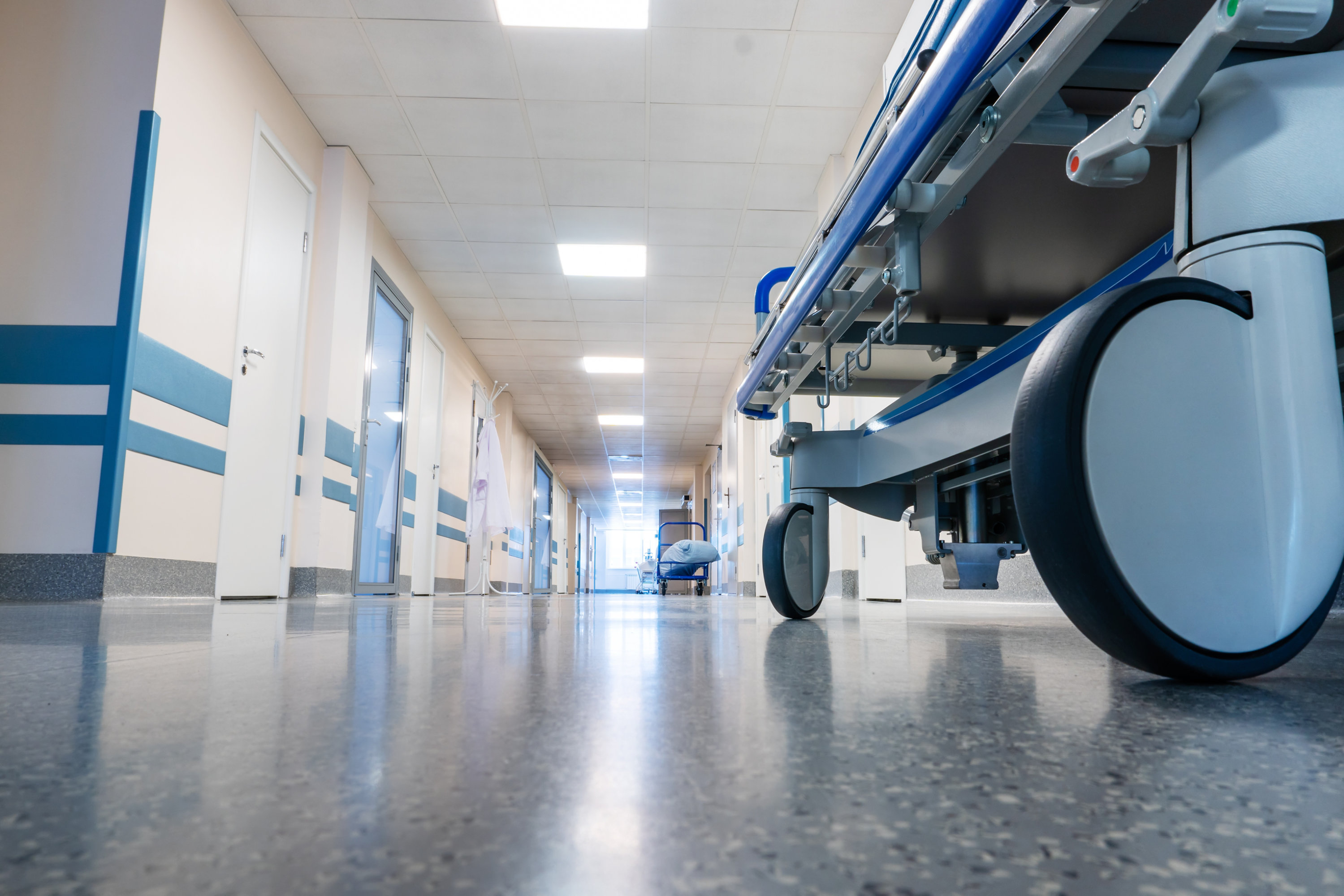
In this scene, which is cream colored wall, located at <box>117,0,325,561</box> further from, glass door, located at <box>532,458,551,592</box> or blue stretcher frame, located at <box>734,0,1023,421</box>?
glass door, located at <box>532,458,551,592</box>

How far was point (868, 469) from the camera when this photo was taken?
1.58 meters

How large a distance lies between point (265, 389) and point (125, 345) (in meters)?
1.06

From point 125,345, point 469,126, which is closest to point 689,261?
point 469,126

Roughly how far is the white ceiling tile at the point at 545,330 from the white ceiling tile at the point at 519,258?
3.52ft

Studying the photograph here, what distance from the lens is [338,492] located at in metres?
4.39

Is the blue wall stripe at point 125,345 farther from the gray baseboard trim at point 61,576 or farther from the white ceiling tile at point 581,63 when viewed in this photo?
the white ceiling tile at point 581,63

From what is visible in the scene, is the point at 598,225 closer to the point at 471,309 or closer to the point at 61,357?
the point at 471,309

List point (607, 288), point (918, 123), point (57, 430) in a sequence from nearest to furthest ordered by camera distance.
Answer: point (918, 123) < point (57, 430) < point (607, 288)

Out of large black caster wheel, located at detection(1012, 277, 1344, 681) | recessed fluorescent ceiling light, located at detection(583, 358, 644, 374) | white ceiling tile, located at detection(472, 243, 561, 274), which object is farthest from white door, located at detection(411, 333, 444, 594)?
large black caster wheel, located at detection(1012, 277, 1344, 681)

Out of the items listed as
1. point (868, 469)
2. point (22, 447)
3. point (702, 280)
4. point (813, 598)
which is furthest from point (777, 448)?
point (702, 280)

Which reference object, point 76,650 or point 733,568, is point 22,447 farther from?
point 733,568

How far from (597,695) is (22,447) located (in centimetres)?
305

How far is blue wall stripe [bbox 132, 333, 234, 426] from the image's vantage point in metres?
2.74

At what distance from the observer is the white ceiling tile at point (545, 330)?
6.96m
